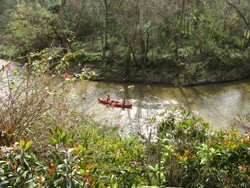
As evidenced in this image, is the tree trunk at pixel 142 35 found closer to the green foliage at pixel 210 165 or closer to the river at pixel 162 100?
the river at pixel 162 100

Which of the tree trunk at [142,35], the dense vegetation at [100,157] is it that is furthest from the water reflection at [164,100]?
the dense vegetation at [100,157]

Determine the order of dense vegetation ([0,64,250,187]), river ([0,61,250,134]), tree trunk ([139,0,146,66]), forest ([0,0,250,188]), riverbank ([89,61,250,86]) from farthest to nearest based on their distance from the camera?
riverbank ([89,61,250,86]) → tree trunk ([139,0,146,66]) → forest ([0,0,250,188]) → river ([0,61,250,134]) → dense vegetation ([0,64,250,187])

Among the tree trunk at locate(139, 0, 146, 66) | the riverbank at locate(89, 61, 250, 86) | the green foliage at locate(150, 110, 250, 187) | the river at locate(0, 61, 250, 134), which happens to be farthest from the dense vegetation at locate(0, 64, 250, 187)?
the riverbank at locate(89, 61, 250, 86)

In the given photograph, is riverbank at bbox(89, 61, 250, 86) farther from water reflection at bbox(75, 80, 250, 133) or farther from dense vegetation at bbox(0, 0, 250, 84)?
water reflection at bbox(75, 80, 250, 133)

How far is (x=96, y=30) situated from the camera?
2234 centimetres

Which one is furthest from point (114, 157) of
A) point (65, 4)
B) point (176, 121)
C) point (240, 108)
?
point (65, 4)

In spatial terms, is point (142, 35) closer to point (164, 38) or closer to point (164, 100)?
point (164, 38)

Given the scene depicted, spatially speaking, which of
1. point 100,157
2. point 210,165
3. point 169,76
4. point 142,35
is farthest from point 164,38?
point 210,165

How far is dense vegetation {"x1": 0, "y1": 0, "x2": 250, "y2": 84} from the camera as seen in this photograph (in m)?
17.7

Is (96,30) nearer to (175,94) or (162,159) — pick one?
(175,94)

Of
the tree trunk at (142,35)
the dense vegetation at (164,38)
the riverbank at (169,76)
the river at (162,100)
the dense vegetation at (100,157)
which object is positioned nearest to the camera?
the dense vegetation at (100,157)

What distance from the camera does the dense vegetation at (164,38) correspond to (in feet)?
58.2

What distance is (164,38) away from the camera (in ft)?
62.1

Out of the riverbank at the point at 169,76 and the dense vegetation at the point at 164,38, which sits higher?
the dense vegetation at the point at 164,38
